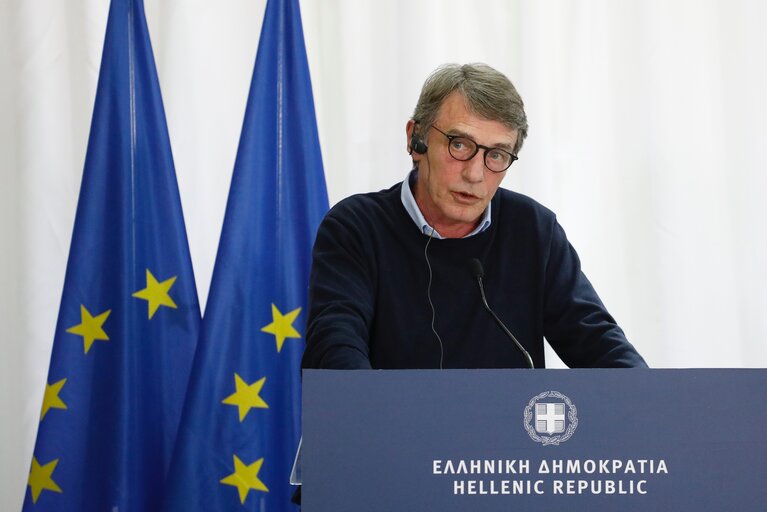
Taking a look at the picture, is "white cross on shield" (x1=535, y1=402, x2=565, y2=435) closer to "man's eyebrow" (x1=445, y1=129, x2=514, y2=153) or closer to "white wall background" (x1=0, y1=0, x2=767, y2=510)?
"man's eyebrow" (x1=445, y1=129, x2=514, y2=153)

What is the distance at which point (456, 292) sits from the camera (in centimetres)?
217

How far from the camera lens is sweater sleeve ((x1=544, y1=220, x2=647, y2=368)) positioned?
2.11m

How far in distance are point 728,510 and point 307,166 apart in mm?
1914

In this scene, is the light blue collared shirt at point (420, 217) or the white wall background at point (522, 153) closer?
the light blue collared shirt at point (420, 217)

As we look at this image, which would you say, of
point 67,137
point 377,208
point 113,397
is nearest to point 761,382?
point 377,208

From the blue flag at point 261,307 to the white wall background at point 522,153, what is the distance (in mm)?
380

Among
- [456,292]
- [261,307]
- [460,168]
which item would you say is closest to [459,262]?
[456,292]

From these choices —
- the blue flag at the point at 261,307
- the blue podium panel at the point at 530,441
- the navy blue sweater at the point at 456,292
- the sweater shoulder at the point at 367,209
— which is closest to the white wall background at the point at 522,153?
the blue flag at the point at 261,307

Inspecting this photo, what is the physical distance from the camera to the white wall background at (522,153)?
3.27 m

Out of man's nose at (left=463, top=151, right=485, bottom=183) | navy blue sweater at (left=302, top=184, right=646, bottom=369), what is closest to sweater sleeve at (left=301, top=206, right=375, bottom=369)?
navy blue sweater at (left=302, top=184, right=646, bottom=369)

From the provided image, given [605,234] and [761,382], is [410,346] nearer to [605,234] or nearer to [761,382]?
[761,382]

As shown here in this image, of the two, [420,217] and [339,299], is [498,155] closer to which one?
[420,217]

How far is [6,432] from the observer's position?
3273 mm

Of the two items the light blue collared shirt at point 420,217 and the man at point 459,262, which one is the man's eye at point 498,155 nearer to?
the man at point 459,262
